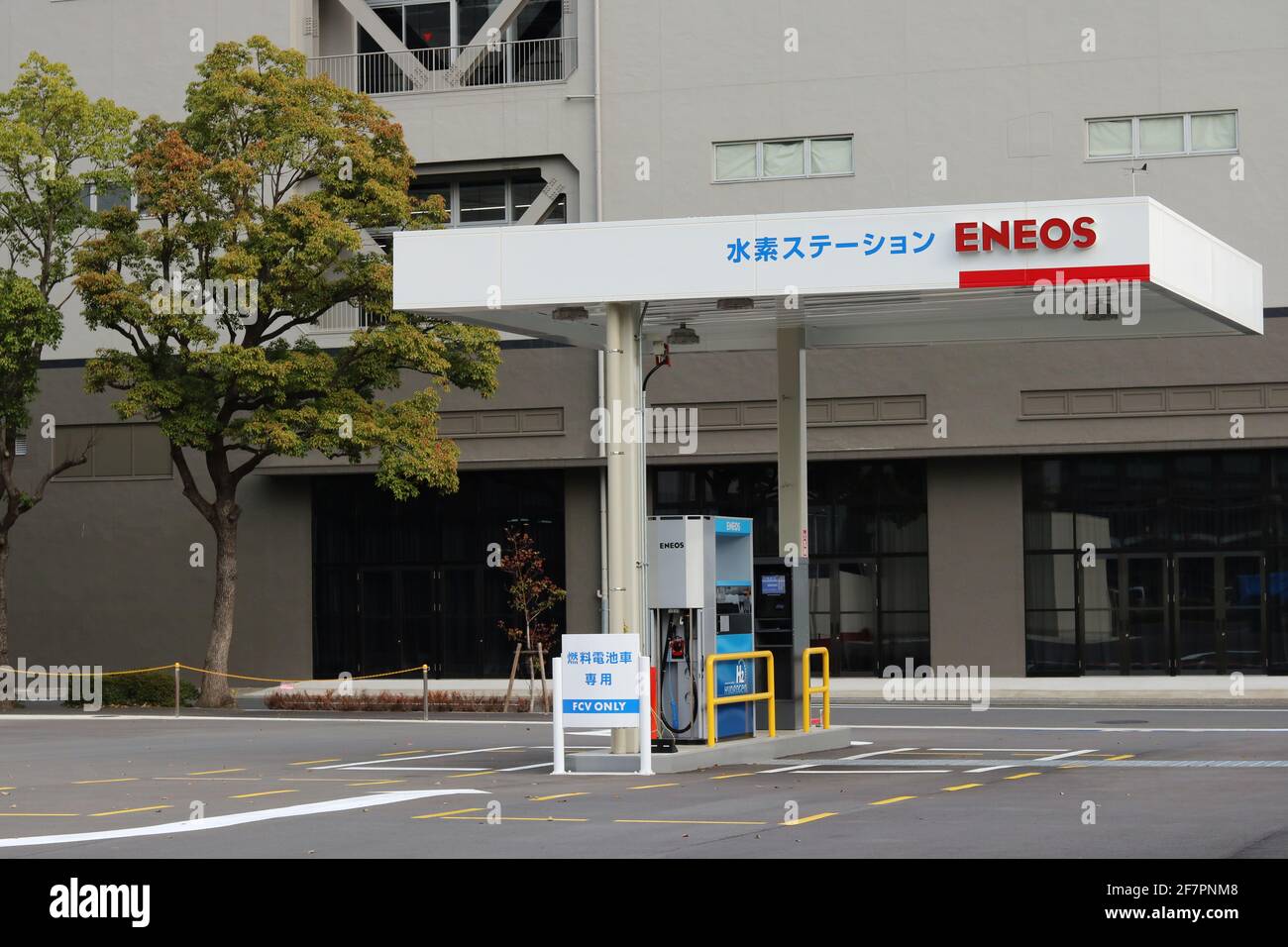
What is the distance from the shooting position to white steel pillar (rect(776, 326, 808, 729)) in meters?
20.1

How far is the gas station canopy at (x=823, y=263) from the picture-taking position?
55.5ft

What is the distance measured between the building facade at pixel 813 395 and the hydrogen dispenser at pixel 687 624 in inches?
646

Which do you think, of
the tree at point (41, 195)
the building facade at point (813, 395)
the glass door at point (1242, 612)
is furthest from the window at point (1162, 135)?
the tree at point (41, 195)

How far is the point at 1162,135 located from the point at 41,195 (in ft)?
68.2

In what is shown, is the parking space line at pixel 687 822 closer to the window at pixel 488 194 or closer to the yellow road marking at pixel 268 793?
the yellow road marking at pixel 268 793

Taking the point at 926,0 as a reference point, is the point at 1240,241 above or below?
below

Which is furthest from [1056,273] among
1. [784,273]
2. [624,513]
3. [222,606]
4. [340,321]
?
[340,321]

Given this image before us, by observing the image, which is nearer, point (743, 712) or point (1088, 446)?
point (743, 712)

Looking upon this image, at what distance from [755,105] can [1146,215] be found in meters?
19.5

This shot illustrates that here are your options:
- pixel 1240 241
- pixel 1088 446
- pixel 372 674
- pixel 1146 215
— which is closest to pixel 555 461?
pixel 372 674

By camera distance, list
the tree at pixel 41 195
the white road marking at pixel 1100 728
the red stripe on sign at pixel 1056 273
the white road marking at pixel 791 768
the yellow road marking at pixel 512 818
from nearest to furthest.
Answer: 1. the yellow road marking at pixel 512 818
2. the red stripe on sign at pixel 1056 273
3. the white road marking at pixel 791 768
4. the white road marking at pixel 1100 728
5. the tree at pixel 41 195

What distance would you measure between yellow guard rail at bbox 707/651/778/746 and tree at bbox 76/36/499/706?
12.5 m

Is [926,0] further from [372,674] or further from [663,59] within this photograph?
[372,674]

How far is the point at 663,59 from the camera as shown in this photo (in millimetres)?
36156
